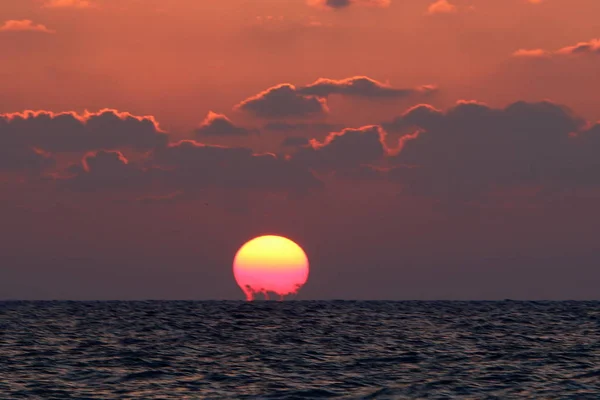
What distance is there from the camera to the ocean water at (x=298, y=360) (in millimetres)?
35844

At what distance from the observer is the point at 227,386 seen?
36.9m

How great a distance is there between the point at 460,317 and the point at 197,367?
49.3 metres

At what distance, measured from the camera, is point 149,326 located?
71.4 metres

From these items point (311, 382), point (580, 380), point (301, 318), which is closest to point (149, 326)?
Result: point (301, 318)

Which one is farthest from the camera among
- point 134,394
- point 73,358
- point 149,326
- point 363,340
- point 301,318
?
point 301,318

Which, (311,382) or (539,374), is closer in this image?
(311,382)

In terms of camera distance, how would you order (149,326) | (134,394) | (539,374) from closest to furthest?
(134,394) < (539,374) < (149,326)

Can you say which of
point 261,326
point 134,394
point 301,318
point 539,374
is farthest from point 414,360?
point 301,318

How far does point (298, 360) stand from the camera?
4616cm

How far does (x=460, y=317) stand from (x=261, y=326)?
24191 mm

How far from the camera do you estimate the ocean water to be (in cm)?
3584

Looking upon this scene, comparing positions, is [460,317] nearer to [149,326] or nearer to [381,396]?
[149,326]

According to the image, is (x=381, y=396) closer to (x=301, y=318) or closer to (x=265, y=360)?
(x=265, y=360)

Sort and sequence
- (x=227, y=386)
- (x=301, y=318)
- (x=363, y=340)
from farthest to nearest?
(x=301, y=318)
(x=363, y=340)
(x=227, y=386)
